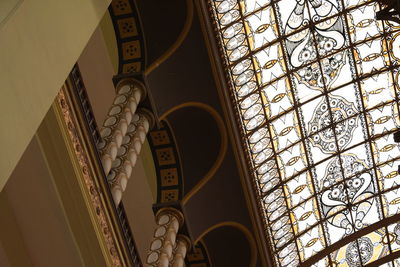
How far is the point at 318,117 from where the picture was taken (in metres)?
17.4

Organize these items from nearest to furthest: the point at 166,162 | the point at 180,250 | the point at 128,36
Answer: the point at 128,36, the point at 180,250, the point at 166,162

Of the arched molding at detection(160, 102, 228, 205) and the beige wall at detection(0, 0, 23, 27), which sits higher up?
the arched molding at detection(160, 102, 228, 205)

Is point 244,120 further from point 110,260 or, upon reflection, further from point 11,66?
point 11,66

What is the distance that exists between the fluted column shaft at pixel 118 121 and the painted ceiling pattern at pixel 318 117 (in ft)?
7.22

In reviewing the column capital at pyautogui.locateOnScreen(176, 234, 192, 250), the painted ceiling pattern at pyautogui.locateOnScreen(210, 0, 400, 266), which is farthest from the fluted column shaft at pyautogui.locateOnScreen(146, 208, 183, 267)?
the painted ceiling pattern at pyautogui.locateOnScreen(210, 0, 400, 266)

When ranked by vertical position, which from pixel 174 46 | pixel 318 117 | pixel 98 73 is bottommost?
pixel 174 46

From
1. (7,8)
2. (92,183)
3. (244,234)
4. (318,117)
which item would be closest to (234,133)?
(244,234)

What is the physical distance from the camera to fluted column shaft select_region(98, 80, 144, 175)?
1217cm

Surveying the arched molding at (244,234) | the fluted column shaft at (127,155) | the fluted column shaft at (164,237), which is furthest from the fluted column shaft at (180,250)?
the fluted column shaft at (127,155)

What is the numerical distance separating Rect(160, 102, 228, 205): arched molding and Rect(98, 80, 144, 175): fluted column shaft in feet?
3.28

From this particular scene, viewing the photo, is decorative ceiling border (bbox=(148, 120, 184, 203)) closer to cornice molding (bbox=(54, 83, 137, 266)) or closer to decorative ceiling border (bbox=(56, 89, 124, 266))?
cornice molding (bbox=(54, 83, 137, 266))

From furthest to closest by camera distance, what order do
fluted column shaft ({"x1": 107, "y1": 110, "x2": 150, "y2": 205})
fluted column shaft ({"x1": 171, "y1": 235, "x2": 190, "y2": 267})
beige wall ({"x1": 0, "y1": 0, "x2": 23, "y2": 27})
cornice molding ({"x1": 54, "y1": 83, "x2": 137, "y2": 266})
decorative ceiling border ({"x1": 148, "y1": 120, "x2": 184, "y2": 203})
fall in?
decorative ceiling border ({"x1": 148, "y1": 120, "x2": 184, "y2": 203}), fluted column shaft ({"x1": 171, "y1": 235, "x2": 190, "y2": 267}), fluted column shaft ({"x1": 107, "y1": 110, "x2": 150, "y2": 205}), cornice molding ({"x1": 54, "y1": 83, "x2": 137, "y2": 266}), beige wall ({"x1": 0, "y1": 0, "x2": 23, "y2": 27})

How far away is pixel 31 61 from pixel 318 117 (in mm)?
13462

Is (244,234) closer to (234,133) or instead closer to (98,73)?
(234,133)
